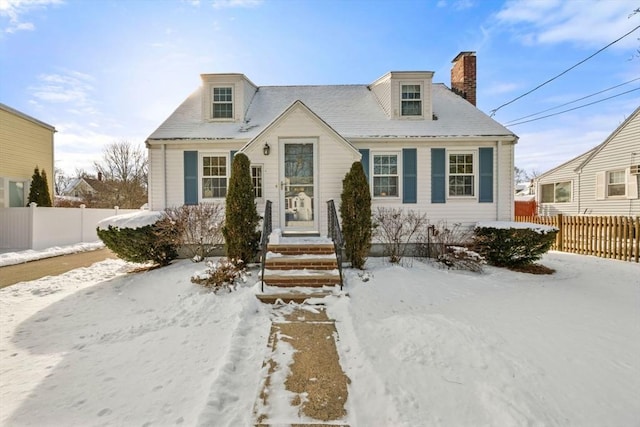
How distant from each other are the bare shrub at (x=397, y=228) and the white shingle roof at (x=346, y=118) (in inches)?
96.7

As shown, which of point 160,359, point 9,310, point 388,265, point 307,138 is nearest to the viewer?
point 160,359

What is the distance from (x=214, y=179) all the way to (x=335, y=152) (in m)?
3.95

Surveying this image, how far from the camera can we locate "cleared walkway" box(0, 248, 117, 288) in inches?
295

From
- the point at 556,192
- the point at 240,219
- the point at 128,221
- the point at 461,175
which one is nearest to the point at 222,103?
the point at 128,221

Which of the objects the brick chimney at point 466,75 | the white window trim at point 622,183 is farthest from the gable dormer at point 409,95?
the white window trim at point 622,183

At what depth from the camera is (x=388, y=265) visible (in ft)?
24.5

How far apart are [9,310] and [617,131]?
73.4ft

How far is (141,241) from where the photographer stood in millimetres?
7168

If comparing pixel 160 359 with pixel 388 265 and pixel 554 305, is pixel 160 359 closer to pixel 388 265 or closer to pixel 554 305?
pixel 388 265

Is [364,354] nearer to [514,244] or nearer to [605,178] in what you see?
[514,244]

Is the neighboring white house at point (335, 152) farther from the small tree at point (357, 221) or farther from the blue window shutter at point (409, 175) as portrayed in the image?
the small tree at point (357, 221)

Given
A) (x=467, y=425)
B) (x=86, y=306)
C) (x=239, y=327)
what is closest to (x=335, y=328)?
(x=239, y=327)

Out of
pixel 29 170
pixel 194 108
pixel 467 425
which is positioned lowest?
pixel 467 425

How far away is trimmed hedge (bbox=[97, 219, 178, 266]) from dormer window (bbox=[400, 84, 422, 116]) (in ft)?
27.2
